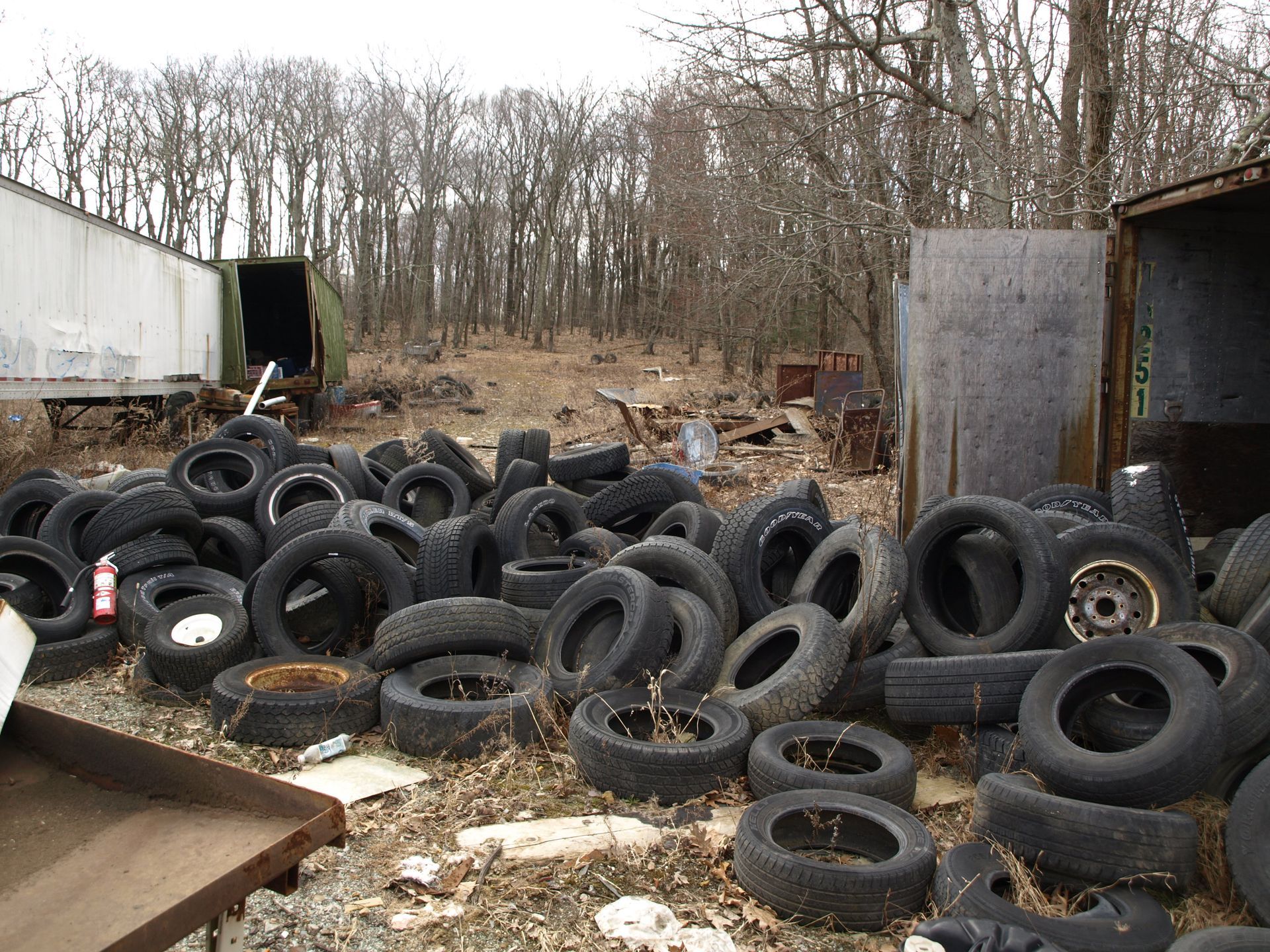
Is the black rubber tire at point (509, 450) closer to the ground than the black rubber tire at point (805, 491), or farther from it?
farther from it

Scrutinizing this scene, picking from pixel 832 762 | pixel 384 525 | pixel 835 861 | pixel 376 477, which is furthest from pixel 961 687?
pixel 376 477

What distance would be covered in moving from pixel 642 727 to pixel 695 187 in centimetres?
1191

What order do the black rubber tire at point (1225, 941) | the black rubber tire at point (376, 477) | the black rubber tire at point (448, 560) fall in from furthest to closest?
the black rubber tire at point (376, 477), the black rubber tire at point (448, 560), the black rubber tire at point (1225, 941)

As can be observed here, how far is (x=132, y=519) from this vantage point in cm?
652

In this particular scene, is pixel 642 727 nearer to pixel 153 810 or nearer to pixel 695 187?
pixel 153 810

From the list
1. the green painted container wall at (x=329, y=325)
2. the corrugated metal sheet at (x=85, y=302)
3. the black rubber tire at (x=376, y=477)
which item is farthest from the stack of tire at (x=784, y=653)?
the green painted container wall at (x=329, y=325)

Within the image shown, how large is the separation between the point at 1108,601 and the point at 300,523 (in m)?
5.58

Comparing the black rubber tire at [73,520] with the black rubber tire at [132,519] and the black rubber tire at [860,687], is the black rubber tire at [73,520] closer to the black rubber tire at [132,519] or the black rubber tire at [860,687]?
the black rubber tire at [132,519]

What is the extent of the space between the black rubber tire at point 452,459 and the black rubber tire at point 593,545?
230 cm

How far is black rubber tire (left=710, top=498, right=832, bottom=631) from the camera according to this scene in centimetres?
587

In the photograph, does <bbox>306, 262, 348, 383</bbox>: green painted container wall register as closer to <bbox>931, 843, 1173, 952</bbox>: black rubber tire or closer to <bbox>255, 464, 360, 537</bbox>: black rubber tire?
<bbox>255, 464, 360, 537</bbox>: black rubber tire

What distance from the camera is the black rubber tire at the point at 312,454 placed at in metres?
9.20

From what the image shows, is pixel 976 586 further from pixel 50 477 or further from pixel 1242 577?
pixel 50 477

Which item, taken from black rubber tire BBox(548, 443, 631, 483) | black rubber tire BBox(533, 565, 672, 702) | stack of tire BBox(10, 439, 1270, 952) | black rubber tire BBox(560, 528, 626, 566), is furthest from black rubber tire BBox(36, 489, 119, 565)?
black rubber tire BBox(548, 443, 631, 483)
